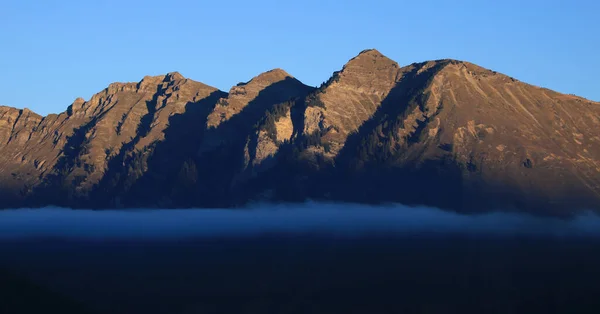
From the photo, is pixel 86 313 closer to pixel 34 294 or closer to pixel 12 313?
pixel 34 294

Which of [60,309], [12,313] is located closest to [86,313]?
[60,309]

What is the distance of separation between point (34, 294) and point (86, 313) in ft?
40.3

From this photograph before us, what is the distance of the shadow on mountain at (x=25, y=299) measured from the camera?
5989 inches

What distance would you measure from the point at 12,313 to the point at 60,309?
1557cm

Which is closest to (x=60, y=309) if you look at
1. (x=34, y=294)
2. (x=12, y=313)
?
(x=34, y=294)

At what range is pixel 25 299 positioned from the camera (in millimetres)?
157250

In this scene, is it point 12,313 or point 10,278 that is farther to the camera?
point 10,278

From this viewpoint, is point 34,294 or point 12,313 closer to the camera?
point 12,313

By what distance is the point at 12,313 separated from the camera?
14850cm

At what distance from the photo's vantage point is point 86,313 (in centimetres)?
17150

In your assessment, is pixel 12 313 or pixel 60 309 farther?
pixel 60 309

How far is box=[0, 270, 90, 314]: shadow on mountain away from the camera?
152 meters

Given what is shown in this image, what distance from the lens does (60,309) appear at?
6437 inches

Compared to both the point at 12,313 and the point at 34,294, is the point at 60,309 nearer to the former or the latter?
the point at 34,294
